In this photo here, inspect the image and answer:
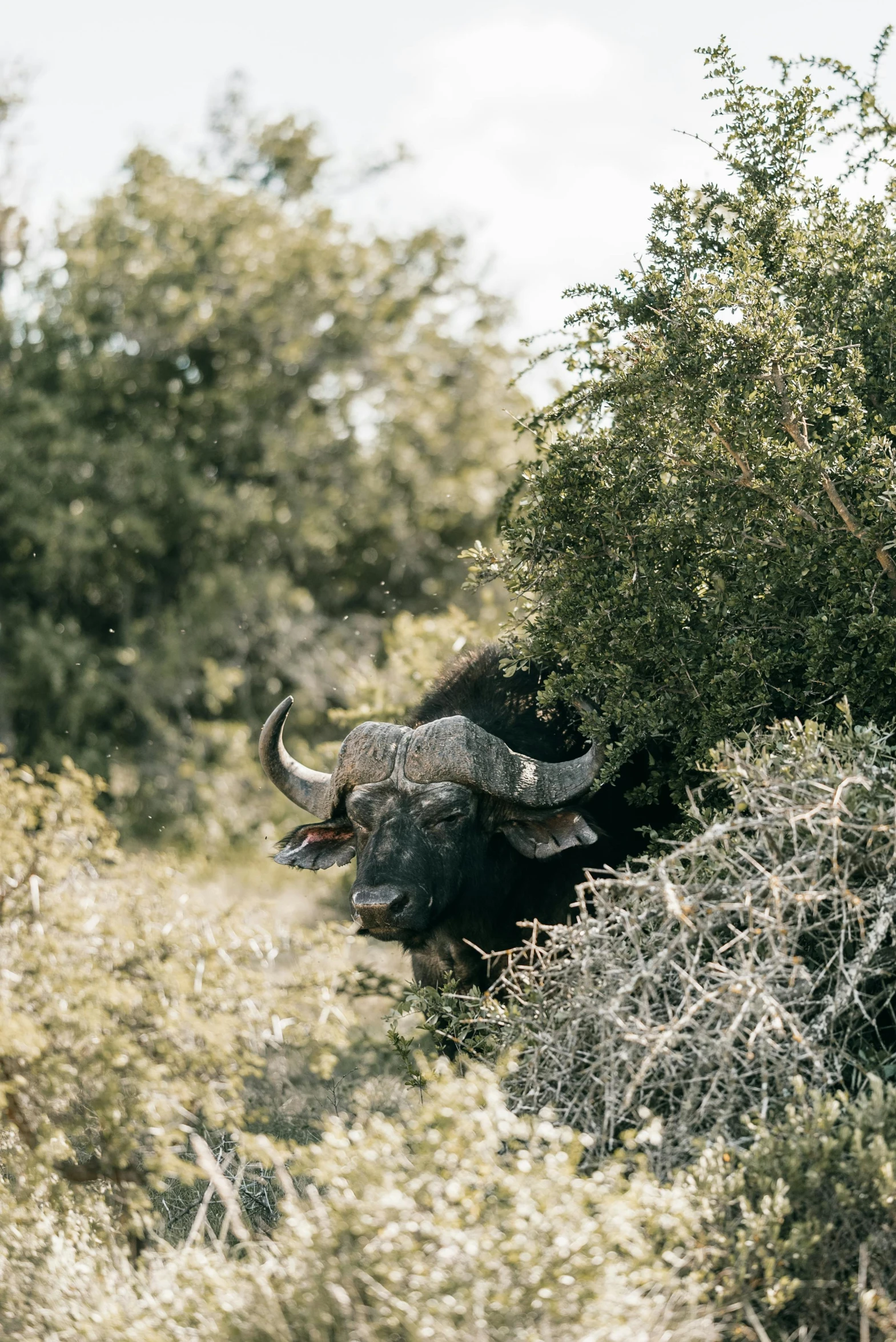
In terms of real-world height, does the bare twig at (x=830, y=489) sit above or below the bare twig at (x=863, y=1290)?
above

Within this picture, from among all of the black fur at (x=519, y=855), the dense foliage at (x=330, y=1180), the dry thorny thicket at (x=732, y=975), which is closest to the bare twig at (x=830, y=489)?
the dense foliage at (x=330, y=1180)

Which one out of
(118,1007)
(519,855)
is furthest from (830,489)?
(118,1007)

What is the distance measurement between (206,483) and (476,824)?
13.0 metres

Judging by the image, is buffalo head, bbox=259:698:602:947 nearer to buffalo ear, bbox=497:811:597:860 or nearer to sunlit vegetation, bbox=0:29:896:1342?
buffalo ear, bbox=497:811:597:860

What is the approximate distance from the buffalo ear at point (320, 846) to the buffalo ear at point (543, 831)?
0.96 metres

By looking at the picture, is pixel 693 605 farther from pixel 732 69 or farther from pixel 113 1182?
pixel 113 1182

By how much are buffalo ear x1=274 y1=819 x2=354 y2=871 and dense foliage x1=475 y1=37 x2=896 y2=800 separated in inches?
55.5

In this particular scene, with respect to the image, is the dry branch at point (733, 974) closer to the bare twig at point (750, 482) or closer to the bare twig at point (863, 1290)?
the bare twig at point (863, 1290)

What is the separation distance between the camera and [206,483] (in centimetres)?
1855

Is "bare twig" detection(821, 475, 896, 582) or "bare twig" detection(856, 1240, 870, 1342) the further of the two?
"bare twig" detection(821, 475, 896, 582)

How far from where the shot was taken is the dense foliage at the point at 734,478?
560 centimetres

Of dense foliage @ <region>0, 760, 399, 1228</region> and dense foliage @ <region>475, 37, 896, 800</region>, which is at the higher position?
dense foliage @ <region>475, 37, 896, 800</region>

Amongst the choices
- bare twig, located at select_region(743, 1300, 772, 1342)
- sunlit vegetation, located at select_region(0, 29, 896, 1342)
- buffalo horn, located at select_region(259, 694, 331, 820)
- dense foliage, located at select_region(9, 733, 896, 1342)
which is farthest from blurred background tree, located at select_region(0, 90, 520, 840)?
bare twig, located at select_region(743, 1300, 772, 1342)

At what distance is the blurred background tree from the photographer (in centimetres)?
1753
